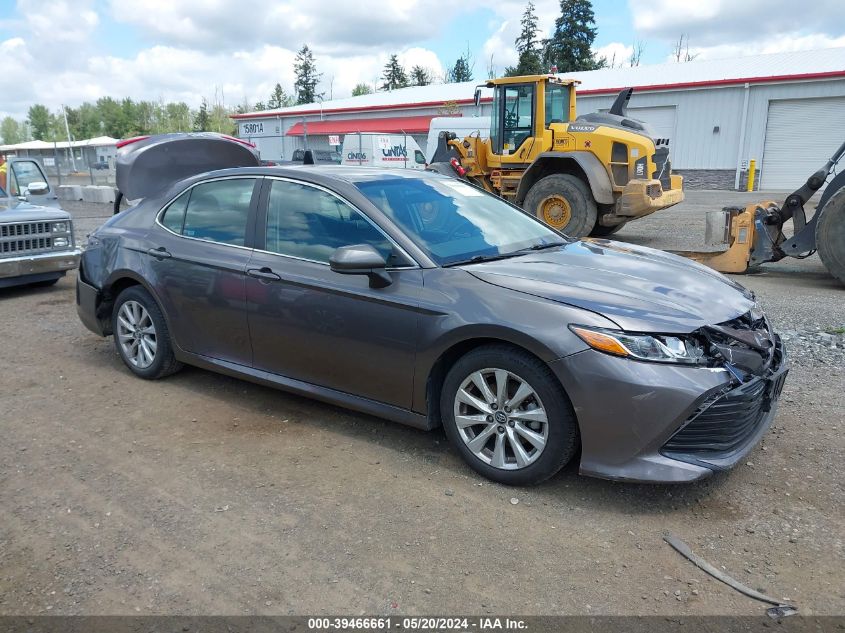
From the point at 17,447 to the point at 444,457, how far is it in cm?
258

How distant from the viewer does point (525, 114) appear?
13.0 metres

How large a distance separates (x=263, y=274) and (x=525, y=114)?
9.85 metres

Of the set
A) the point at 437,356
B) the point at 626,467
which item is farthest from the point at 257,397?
→ the point at 626,467

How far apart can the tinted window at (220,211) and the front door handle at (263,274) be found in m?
0.26

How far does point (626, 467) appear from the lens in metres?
3.22

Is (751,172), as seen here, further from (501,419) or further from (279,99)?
(279,99)

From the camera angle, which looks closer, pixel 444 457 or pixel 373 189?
pixel 444 457

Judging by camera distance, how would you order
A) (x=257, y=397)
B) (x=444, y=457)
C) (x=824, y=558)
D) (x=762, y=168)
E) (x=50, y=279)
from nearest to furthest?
(x=824, y=558) → (x=444, y=457) → (x=257, y=397) → (x=50, y=279) → (x=762, y=168)

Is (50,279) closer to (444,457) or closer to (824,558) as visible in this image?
(444,457)

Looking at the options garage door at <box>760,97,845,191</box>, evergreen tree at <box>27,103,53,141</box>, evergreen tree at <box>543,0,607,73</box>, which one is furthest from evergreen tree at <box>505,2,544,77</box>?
evergreen tree at <box>27,103,53,141</box>

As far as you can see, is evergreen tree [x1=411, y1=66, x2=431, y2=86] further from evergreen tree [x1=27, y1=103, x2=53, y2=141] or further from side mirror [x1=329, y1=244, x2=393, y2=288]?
side mirror [x1=329, y1=244, x2=393, y2=288]

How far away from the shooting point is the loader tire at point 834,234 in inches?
323

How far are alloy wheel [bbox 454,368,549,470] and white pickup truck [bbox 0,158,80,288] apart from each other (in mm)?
7058

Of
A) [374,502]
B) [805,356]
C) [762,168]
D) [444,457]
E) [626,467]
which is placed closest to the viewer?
[626,467]
